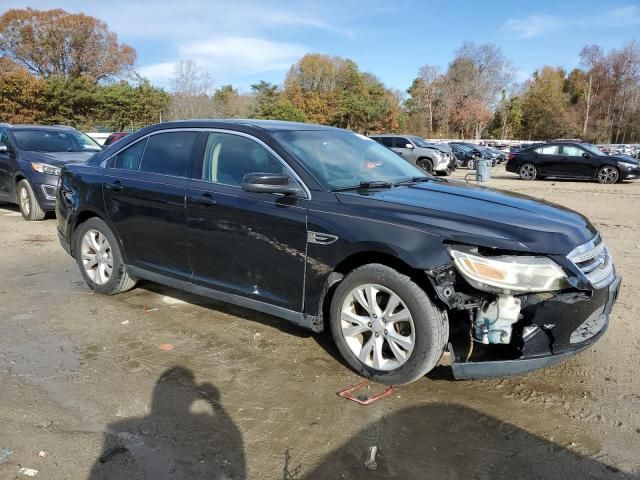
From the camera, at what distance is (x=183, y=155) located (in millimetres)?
4555

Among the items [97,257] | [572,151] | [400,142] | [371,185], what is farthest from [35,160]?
[572,151]

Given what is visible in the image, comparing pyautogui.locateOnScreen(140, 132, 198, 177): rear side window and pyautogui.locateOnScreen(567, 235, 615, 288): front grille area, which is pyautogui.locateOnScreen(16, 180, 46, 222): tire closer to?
pyautogui.locateOnScreen(140, 132, 198, 177): rear side window

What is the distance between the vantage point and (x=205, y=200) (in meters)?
4.21

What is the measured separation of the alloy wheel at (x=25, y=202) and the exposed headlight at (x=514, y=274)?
8.75 metres

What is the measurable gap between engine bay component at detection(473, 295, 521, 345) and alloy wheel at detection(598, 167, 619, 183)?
61.0ft

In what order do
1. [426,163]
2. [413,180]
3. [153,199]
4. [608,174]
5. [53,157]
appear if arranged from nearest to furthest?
[413,180]
[153,199]
[53,157]
[608,174]
[426,163]

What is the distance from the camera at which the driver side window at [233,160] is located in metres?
4.04

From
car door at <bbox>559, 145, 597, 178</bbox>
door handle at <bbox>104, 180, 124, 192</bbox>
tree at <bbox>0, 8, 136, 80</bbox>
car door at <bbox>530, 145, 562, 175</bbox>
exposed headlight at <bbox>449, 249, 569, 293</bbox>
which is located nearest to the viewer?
exposed headlight at <bbox>449, 249, 569, 293</bbox>

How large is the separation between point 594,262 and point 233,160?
267 cm

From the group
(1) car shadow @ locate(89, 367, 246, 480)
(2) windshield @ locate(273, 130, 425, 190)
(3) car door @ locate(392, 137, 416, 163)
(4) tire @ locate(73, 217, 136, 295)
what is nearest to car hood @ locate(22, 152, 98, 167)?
(4) tire @ locate(73, 217, 136, 295)

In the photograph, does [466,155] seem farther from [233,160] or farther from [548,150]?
[233,160]

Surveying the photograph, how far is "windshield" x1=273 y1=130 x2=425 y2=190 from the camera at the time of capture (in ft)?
13.0

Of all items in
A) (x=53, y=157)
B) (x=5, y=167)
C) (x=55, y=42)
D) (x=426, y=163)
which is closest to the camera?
(x=53, y=157)

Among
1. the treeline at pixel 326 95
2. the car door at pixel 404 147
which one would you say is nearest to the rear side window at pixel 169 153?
the car door at pixel 404 147
